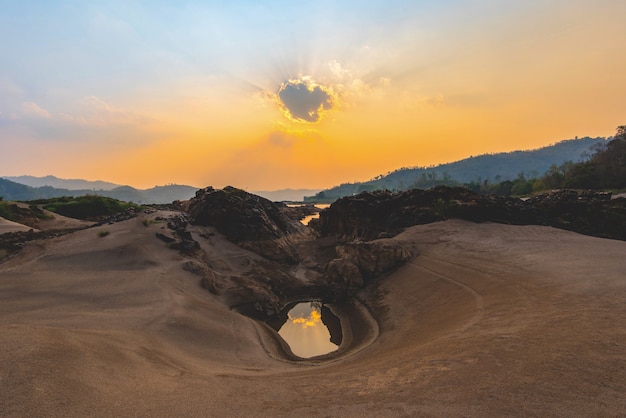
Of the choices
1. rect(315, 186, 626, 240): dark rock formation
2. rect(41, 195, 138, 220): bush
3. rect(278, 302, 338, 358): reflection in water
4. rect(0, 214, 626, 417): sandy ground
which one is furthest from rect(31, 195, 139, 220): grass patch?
rect(278, 302, 338, 358): reflection in water

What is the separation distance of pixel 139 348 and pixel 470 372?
253 inches

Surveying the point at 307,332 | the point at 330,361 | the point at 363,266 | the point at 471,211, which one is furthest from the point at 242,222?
the point at 471,211

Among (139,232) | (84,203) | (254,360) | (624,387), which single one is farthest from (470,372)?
(84,203)

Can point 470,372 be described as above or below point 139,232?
below

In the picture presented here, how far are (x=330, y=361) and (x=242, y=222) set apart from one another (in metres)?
15.3

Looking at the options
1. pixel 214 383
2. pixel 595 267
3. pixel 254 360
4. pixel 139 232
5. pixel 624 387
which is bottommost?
pixel 254 360

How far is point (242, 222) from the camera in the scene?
23.4 m

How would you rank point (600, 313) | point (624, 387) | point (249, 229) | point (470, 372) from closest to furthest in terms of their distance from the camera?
1. point (624, 387)
2. point (470, 372)
3. point (600, 313)
4. point (249, 229)

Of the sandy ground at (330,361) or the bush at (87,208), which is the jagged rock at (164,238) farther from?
the bush at (87,208)

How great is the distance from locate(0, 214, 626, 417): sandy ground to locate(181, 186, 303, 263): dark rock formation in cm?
712

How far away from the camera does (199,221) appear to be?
975 inches

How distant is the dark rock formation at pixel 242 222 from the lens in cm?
2214

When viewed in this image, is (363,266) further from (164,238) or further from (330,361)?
(164,238)

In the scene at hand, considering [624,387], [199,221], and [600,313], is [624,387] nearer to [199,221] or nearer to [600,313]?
[600,313]
